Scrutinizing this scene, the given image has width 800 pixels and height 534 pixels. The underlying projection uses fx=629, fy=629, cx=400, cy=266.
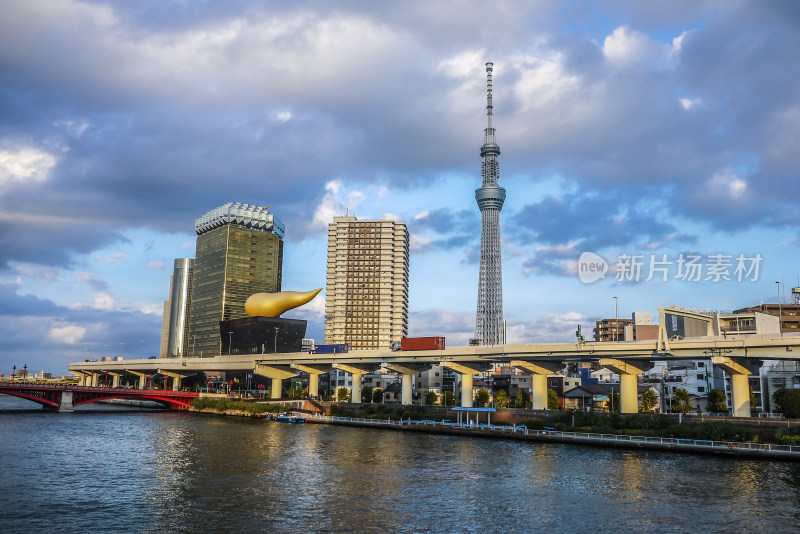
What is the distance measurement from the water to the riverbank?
2.66 meters

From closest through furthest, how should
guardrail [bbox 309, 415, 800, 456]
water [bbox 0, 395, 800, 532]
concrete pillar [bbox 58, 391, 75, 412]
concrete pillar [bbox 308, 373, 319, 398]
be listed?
water [bbox 0, 395, 800, 532], guardrail [bbox 309, 415, 800, 456], concrete pillar [bbox 58, 391, 75, 412], concrete pillar [bbox 308, 373, 319, 398]

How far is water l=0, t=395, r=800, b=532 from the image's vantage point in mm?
31969

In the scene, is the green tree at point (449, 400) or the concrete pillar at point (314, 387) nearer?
the green tree at point (449, 400)

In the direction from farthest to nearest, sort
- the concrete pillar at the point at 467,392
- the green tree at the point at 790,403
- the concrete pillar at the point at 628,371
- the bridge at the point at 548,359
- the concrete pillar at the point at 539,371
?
the concrete pillar at the point at 467,392
the concrete pillar at the point at 539,371
the concrete pillar at the point at 628,371
the green tree at the point at 790,403
the bridge at the point at 548,359

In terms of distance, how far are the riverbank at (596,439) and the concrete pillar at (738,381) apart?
10.5 meters

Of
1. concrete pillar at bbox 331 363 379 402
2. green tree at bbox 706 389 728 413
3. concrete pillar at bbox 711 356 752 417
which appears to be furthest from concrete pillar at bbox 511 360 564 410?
concrete pillar at bbox 331 363 379 402

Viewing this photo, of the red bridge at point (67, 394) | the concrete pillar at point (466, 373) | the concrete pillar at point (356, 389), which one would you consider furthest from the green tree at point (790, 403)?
the red bridge at point (67, 394)

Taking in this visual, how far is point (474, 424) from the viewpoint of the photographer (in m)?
79.6

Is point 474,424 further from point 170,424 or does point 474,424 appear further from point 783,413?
point 170,424

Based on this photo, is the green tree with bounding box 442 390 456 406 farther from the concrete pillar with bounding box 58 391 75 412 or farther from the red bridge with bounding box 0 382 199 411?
the concrete pillar with bounding box 58 391 75 412

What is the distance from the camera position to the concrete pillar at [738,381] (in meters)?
65.4

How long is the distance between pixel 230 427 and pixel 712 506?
6254cm

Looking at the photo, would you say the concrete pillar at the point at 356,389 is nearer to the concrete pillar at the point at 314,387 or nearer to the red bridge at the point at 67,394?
the concrete pillar at the point at 314,387

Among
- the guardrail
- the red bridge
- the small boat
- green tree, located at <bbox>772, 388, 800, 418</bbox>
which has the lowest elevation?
the small boat
